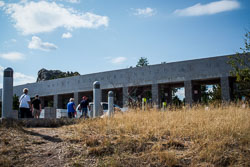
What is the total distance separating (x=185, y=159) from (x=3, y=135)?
3843mm

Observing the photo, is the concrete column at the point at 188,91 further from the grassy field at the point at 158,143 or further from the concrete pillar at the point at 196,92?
the grassy field at the point at 158,143

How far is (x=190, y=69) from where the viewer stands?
25.2 metres

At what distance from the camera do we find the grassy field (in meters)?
4.28

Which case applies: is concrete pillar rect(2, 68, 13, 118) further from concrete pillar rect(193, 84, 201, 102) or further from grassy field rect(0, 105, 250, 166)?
concrete pillar rect(193, 84, 201, 102)

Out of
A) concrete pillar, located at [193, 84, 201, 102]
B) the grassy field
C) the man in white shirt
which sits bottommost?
the grassy field

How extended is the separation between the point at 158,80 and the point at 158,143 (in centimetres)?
2250

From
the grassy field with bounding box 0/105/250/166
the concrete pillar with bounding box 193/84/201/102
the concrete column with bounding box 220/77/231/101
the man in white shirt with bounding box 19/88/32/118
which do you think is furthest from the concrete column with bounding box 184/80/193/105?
the grassy field with bounding box 0/105/250/166

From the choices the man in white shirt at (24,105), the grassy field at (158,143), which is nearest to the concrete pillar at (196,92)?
the man in white shirt at (24,105)

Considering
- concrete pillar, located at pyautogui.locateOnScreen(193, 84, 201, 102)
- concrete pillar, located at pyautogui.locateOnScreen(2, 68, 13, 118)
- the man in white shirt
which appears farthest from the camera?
concrete pillar, located at pyautogui.locateOnScreen(193, 84, 201, 102)

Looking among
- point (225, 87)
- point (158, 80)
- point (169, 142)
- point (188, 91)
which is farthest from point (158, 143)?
point (158, 80)

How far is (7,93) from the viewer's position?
294 inches

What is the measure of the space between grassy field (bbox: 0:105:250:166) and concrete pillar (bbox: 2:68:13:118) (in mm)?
2203

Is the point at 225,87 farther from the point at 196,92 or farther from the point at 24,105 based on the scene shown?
the point at 24,105

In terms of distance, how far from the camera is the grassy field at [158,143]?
4.28m
